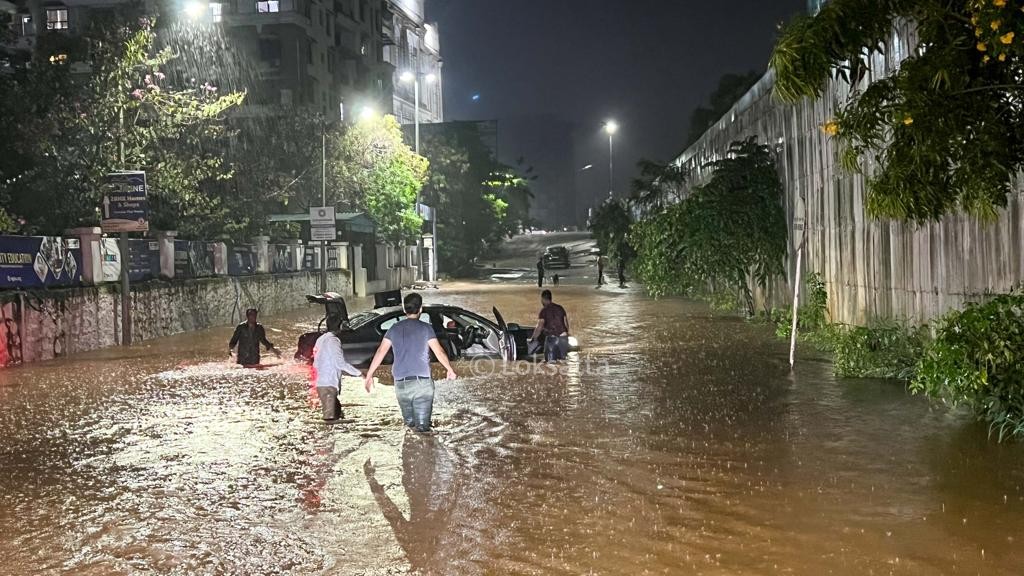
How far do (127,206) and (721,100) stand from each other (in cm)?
4858

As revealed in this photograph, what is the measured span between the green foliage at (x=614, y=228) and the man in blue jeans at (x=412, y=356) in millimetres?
41974

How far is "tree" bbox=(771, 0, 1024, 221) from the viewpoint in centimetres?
782

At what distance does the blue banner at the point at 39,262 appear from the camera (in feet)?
62.6

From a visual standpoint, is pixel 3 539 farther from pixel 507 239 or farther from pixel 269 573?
pixel 507 239

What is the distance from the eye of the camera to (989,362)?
31.7ft

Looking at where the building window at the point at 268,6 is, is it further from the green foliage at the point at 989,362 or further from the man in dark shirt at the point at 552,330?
the green foliage at the point at 989,362

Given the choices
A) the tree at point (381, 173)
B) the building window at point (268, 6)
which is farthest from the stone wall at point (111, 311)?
the building window at point (268, 6)

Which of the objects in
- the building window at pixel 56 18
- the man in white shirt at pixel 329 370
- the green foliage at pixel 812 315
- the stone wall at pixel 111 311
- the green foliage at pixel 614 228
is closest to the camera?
the man in white shirt at pixel 329 370

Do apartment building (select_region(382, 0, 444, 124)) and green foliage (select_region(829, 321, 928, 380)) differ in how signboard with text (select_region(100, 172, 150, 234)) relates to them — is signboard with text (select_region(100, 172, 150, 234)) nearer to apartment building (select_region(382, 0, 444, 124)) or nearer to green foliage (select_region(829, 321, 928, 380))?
green foliage (select_region(829, 321, 928, 380))

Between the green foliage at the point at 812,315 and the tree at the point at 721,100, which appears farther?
the tree at the point at 721,100

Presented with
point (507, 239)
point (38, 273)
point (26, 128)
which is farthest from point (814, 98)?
point (507, 239)

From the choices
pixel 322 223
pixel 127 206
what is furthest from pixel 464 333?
pixel 322 223

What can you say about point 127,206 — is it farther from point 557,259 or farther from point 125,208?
point 557,259

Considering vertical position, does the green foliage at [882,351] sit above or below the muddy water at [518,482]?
above
